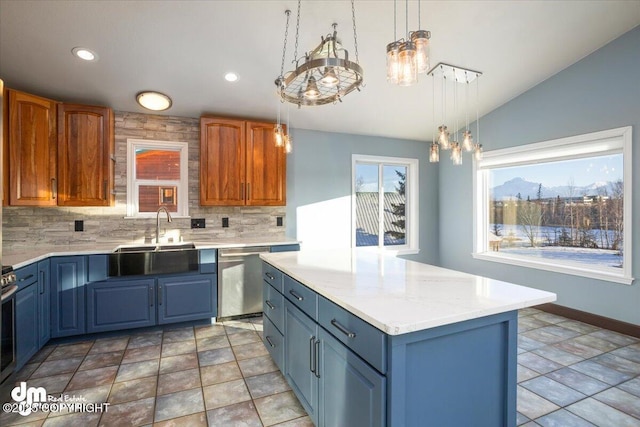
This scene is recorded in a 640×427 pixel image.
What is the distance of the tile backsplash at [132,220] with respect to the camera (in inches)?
130

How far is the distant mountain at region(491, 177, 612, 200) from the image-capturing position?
351 cm

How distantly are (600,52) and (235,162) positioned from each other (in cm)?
405

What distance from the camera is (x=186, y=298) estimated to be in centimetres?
336

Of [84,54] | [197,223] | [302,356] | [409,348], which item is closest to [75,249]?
[197,223]

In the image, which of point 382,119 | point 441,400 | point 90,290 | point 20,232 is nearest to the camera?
point 441,400

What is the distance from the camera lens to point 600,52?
130 inches

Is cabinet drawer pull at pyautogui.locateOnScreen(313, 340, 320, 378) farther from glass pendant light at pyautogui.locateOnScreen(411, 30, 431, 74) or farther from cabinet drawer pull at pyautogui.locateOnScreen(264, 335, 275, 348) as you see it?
glass pendant light at pyautogui.locateOnScreen(411, 30, 431, 74)

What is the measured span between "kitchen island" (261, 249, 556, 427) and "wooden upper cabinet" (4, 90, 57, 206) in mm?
2772

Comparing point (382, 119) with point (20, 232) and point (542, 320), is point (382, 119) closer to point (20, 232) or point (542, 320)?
point (542, 320)

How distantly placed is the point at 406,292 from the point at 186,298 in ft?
8.58

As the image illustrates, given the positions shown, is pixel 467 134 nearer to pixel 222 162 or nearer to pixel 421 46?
pixel 421 46

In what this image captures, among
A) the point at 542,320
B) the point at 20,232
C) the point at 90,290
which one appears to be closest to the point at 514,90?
the point at 542,320

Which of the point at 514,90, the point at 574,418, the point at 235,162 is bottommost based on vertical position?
the point at 574,418

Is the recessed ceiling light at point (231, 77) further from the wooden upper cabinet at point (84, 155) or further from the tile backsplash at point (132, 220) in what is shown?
the wooden upper cabinet at point (84, 155)
